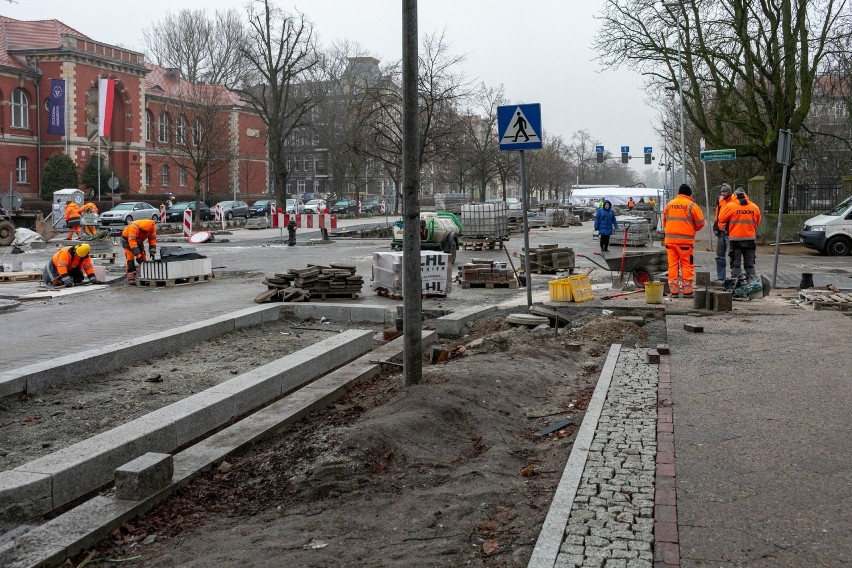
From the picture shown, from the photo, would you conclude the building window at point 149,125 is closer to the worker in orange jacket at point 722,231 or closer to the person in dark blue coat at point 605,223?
the person in dark blue coat at point 605,223

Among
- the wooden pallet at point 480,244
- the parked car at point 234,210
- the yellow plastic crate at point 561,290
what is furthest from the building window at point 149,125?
the yellow plastic crate at point 561,290

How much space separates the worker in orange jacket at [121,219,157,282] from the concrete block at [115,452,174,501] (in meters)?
13.8

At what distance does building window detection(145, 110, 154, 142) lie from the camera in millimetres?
67562

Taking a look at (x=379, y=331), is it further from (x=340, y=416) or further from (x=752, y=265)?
(x=752, y=265)

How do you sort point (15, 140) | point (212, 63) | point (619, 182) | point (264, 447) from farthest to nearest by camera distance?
point (619, 182), point (212, 63), point (15, 140), point (264, 447)

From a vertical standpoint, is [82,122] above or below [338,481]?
above

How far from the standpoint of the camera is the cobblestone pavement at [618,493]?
4.18 m

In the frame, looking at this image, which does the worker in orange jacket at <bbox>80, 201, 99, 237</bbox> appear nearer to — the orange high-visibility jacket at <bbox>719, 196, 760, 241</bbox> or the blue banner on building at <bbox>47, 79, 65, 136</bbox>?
the orange high-visibility jacket at <bbox>719, 196, 760, 241</bbox>

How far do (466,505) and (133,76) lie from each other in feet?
218

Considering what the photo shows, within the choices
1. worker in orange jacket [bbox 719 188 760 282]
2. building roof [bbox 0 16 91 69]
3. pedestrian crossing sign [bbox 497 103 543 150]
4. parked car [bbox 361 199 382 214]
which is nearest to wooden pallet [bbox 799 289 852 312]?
worker in orange jacket [bbox 719 188 760 282]

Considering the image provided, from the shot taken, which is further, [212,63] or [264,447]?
[212,63]

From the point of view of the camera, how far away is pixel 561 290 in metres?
13.8

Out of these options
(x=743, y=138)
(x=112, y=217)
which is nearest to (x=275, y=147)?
(x=112, y=217)

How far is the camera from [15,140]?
5759 cm
